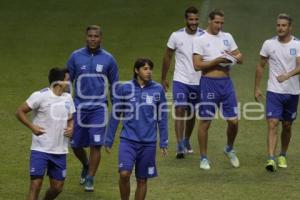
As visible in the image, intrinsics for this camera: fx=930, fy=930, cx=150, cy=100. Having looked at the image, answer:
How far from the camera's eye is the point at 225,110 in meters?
14.3

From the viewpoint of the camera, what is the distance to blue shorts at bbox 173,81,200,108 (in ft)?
50.2

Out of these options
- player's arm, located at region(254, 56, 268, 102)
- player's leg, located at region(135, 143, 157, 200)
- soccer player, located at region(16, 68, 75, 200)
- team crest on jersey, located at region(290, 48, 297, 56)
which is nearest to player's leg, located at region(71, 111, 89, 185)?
soccer player, located at region(16, 68, 75, 200)

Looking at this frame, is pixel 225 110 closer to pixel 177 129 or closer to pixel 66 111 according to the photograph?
pixel 177 129

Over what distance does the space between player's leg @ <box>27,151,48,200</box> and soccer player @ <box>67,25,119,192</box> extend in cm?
164

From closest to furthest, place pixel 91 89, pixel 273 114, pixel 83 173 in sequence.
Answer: pixel 91 89 < pixel 83 173 < pixel 273 114

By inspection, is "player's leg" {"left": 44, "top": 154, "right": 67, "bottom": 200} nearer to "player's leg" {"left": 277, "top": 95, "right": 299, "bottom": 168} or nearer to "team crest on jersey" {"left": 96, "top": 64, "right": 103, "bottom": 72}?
"team crest on jersey" {"left": 96, "top": 64, "right": 103, "bottom": 72}

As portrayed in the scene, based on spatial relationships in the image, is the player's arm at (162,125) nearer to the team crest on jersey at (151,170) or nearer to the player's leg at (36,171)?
the team crest on jersey at (151,170)

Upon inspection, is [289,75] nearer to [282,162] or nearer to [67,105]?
[282,162]

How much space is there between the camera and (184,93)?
1530 cm

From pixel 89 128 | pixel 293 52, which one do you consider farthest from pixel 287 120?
pixel 89 128

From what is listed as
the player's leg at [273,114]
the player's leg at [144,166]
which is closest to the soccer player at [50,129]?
the player's leg at [144,166]

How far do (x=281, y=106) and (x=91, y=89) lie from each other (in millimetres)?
3045

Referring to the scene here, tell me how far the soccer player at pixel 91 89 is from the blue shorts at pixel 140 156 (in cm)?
135

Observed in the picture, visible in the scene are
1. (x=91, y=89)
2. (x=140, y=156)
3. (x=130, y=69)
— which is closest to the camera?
(x=140, y=156)
